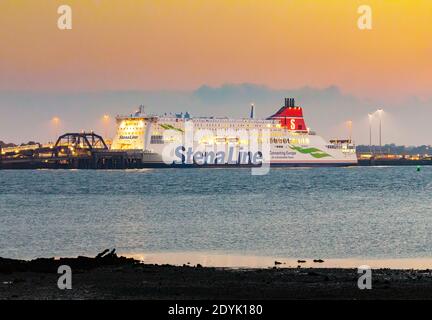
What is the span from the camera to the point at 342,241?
34.8 metres

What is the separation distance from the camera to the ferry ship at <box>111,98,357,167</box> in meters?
154

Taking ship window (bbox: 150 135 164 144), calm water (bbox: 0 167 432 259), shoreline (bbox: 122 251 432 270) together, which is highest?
ship window (bbox: 150 135 164 144)

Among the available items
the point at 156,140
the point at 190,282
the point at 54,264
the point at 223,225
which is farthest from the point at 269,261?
the point at 156,140

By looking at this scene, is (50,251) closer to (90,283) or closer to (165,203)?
(90,283)

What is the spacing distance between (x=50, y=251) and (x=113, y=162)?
125 m

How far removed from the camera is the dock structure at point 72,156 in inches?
6097

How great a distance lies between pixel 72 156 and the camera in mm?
163250

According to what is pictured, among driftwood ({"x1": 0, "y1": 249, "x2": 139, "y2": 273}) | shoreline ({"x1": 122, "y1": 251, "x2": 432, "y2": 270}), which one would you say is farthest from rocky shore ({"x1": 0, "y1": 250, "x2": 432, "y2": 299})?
shoreline ({"x1": 122, "y1": 251, "x2": 432, "y2": 270})

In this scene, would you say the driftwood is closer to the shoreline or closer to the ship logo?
the shoreline

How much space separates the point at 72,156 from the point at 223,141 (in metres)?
26.8

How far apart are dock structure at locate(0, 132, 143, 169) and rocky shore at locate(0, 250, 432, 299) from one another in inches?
5138

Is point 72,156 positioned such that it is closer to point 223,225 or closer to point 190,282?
point 223,225
